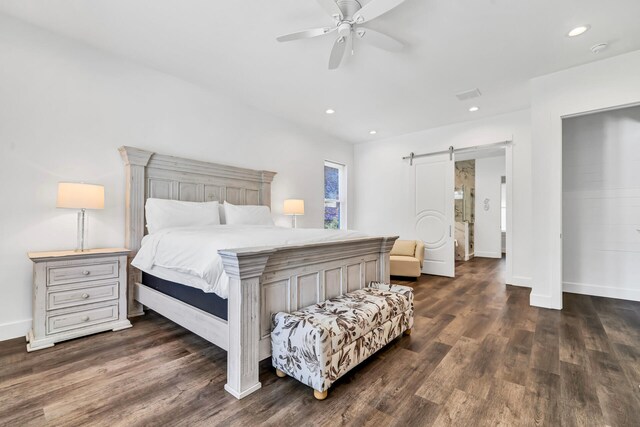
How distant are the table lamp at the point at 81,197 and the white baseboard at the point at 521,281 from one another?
554 cm

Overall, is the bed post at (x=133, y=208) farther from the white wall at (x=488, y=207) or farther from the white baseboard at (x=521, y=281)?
the white wall at (x=488, y=207)

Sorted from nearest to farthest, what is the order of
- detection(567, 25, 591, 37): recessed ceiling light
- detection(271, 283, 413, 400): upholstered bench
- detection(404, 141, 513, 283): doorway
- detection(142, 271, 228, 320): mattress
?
detection(271, 283, 413, 400): upholstered bench
detection(142, 271, 228, 320): mattress
detection(567, 25, 591, 37): recessed ceiling light
detection(404, 141, 513, 283): doorway

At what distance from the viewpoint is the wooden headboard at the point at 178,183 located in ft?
10.2

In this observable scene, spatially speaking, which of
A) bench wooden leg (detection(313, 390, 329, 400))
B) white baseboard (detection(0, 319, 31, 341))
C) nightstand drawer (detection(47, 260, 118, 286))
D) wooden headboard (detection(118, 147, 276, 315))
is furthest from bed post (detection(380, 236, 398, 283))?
white baseboard (detection(0, 319, 31, 341))

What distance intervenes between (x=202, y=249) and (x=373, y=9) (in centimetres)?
217

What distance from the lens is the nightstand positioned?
2352 millimetres

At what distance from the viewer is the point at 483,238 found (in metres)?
7.82

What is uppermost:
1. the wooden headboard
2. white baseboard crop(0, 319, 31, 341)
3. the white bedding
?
the wooden headboard

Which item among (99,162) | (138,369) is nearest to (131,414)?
(138,369)

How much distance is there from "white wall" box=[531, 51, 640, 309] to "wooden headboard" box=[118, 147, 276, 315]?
144 inches

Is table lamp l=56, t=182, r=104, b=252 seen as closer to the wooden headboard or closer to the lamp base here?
the lamp base

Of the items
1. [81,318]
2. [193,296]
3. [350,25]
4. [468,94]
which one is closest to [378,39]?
[350,25]

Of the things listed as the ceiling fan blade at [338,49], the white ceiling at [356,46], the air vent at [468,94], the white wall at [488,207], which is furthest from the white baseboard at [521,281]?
the ceiling fan blade at [338,49]

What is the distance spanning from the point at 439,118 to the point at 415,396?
456cm
